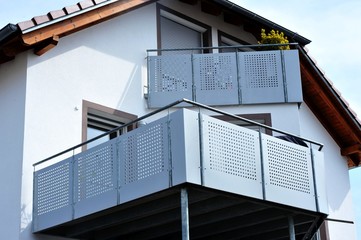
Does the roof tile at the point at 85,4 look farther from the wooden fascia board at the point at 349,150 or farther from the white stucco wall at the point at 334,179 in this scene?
the wooden fascia board at the point at 349,150

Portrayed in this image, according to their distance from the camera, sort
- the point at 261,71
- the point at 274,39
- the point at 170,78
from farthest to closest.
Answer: the point at 274,39 → the point at 261,71 → the point at 170,78

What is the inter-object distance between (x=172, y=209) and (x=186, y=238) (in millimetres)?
1472

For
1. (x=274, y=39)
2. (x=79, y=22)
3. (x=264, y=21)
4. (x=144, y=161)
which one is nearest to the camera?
(x=144, y=161)

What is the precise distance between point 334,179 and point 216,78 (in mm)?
4728

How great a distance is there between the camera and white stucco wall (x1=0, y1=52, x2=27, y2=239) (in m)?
15.1

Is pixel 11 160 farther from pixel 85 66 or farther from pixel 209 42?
pixel 209 42

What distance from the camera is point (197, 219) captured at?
14500 millimetres

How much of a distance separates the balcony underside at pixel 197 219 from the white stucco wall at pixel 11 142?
72 centimetres

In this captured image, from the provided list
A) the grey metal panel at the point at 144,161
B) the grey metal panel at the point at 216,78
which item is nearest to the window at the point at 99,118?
the grey metal panel at the point at 216,78

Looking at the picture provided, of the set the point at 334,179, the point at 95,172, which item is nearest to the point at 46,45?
the point at 95,172

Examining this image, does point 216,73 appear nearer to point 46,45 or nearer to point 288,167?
point 46,45

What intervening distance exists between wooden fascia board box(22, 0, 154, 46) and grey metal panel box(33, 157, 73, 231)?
235 cm

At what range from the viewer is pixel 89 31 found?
1706 cm

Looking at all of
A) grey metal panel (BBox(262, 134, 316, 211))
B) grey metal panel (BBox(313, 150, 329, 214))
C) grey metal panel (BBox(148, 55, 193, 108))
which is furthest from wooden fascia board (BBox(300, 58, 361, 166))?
grey metal panel (BBox(262, 134, 316, 211))
